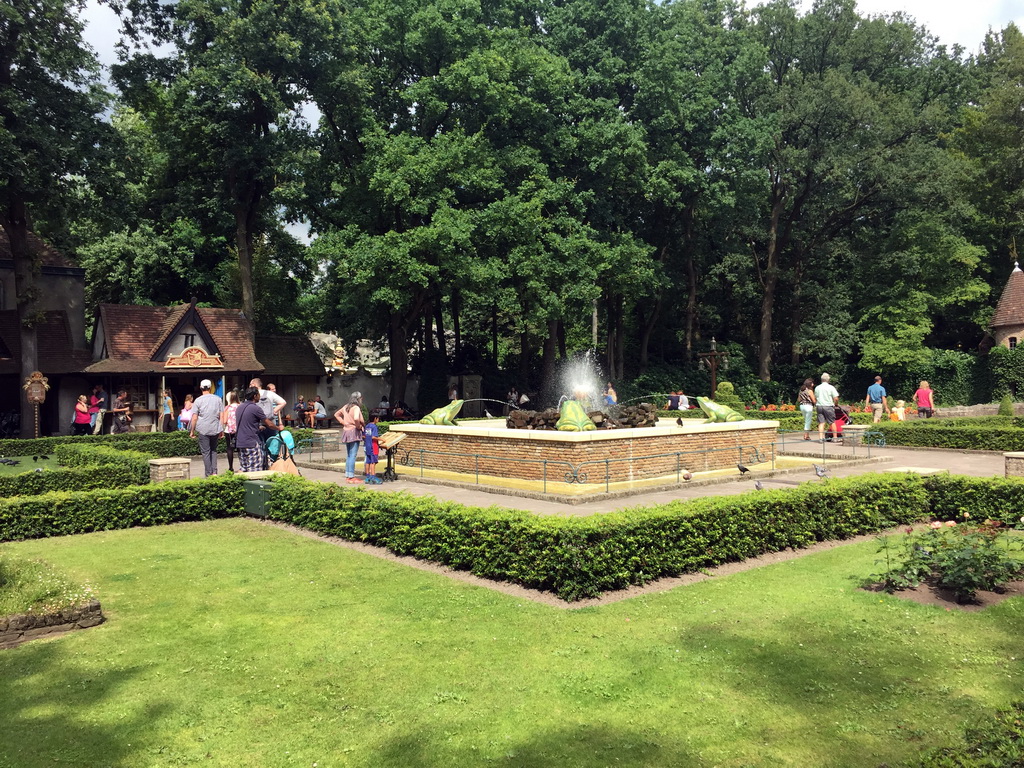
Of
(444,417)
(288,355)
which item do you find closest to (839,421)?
(444,417)

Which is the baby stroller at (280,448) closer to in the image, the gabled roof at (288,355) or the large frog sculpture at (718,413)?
the large frog sculpture at (718,413)

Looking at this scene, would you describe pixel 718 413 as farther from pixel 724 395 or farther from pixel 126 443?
pixel 724 395

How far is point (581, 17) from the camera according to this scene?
3809 centimetres

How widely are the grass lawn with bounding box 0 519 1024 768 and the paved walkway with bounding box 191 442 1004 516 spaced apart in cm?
427

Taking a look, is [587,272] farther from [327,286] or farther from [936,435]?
[936,435]

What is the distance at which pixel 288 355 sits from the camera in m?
38.4

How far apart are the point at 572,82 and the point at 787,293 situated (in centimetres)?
2155

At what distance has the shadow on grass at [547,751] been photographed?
4.95m

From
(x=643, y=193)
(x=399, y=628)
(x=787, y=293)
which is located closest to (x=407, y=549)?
(x=399, y=628)

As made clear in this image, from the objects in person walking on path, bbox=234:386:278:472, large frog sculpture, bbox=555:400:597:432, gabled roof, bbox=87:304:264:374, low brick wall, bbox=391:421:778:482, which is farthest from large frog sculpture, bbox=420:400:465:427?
gabled roof, bbox=87:304:264:374

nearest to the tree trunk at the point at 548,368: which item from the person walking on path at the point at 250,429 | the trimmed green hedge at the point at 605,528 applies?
the person walking on path at the point at 250,429

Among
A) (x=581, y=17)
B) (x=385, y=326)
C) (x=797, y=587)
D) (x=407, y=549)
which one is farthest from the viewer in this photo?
(x=385, y=326)

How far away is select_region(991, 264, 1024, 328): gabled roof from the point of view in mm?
41688

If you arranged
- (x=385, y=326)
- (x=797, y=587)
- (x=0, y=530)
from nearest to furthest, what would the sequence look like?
(x=797, y=587) → (x=0, y=530) → (x=385, y=326)
